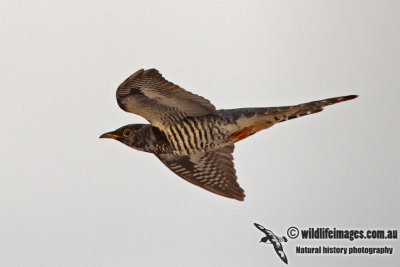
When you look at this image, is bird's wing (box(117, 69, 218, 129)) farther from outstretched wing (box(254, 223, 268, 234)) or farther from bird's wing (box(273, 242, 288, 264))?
bird's wing (box(273, 242, 288, 264))

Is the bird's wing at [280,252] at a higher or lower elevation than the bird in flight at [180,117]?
lower

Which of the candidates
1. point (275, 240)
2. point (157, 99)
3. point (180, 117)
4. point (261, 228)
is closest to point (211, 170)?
point (180, 117)

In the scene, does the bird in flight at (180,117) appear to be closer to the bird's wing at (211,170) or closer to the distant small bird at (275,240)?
the bird's wing at (211,170)

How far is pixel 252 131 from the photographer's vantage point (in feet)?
10.7

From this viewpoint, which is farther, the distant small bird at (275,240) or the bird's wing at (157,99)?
the distant small bird at (275,240)

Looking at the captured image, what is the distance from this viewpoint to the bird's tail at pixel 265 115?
3.06 m

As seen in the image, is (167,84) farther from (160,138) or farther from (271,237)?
(271,237)

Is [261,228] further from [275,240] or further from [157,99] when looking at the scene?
[157,99]

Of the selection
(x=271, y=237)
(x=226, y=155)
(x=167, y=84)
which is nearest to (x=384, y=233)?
(x=271, y=237)

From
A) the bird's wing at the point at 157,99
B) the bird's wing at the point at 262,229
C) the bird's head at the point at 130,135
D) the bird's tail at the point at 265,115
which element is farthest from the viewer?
the bird's wing at the point at 262,229

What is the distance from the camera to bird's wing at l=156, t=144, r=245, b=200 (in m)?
3.51

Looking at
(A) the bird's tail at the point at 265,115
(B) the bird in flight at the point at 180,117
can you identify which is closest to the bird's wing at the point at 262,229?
(B) the bird in flight at the point at 180,117

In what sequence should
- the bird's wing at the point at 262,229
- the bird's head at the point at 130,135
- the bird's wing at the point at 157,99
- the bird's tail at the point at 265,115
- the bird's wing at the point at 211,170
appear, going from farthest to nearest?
the bird's wing at the point at 262,229
the bird's wing at the point at 211,170
the bird's head at the point at 130,135
the bird's tail at the point at 265,115
the bird's wing at the point at 157,99

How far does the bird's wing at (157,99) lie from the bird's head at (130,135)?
114mm
